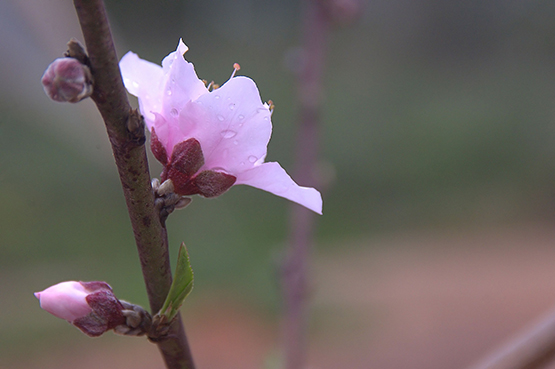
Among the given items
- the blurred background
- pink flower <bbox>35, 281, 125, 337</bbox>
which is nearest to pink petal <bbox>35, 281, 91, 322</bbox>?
pink flower <bbox>35, 281, 125, 337</bbox>

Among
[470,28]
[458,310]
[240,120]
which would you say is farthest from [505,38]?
[240,120]

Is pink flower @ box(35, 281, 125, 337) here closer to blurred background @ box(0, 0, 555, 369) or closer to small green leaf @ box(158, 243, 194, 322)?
small green leaf @ box(158, 243, 194, 322)

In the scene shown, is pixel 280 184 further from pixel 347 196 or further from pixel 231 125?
pixel 347 196

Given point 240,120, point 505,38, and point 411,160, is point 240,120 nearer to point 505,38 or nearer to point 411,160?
point 411,160

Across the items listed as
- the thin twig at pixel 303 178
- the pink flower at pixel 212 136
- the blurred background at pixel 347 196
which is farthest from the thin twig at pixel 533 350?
the blurred background at pixel 347 196

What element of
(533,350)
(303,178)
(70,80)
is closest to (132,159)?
(70,80)
